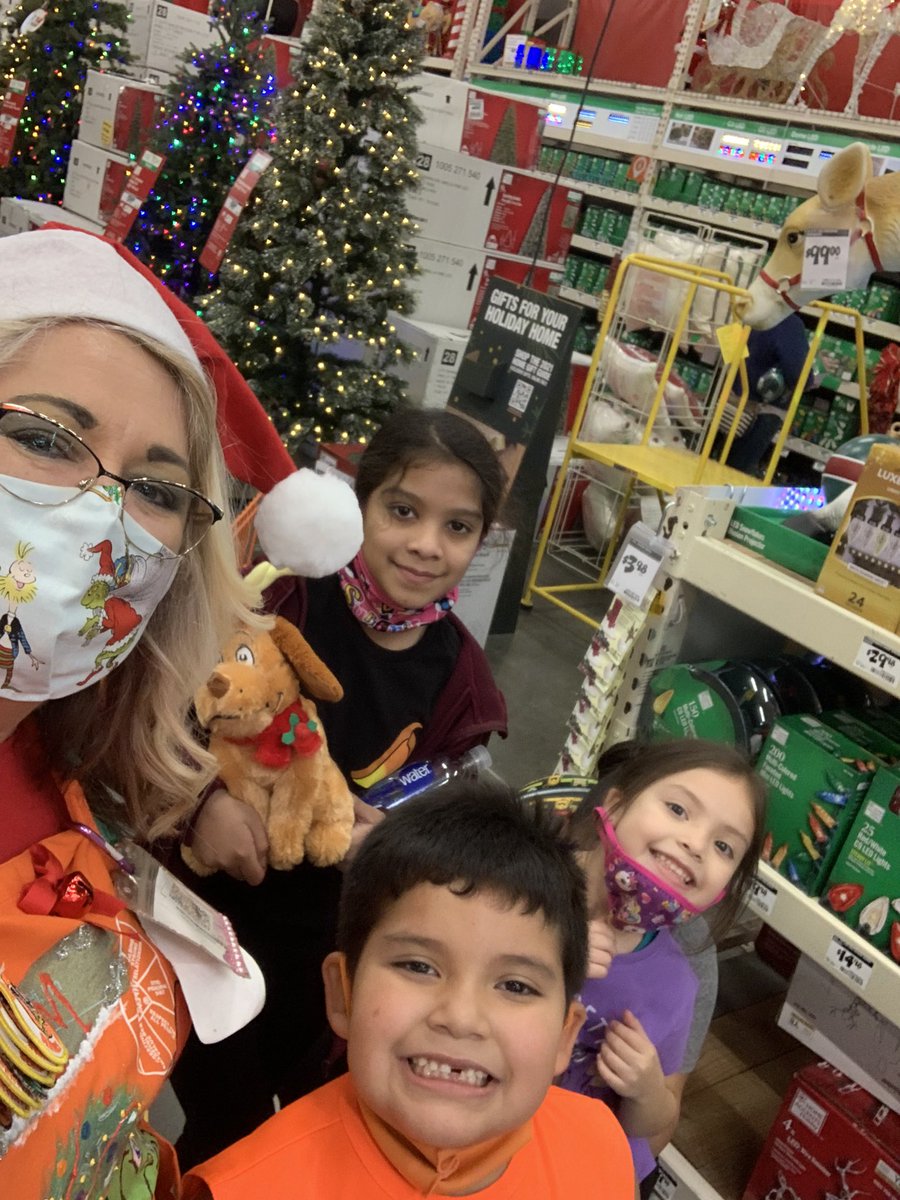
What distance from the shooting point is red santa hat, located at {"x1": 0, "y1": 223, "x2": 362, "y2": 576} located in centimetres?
83

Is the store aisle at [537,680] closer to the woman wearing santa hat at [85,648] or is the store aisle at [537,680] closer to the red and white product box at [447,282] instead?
the red and white product box at [447,282]

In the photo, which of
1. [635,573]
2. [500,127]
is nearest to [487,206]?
[500,127]

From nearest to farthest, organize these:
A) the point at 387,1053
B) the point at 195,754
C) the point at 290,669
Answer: the point at 387,1053 → the point at 195,754 → the point at 290,669

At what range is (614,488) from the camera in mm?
4984

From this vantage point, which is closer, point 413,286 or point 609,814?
point 609,814

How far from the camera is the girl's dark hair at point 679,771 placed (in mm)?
1424

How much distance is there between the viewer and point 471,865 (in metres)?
0.99

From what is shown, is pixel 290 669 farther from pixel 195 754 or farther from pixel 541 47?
pixel 541 47

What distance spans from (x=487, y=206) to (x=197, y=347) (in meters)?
4.34

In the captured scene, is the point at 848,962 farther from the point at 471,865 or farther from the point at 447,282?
the point at 447,282

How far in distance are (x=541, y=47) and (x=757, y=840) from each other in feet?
23.0

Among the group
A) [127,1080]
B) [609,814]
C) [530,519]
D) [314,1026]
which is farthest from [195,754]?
[530,519]

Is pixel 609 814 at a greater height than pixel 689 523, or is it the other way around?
pixel 689 523

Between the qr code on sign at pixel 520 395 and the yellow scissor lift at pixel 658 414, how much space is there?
1.98ft
